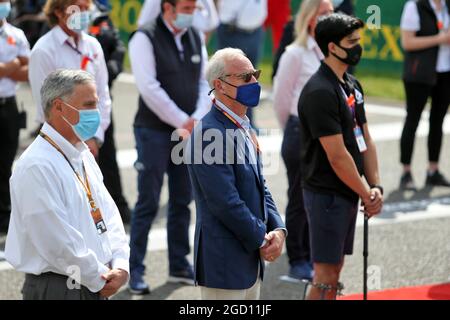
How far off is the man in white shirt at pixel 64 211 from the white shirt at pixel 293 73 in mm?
2984

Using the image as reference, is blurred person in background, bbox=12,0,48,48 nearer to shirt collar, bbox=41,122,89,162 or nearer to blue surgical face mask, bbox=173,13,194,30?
blue surgical face mask, bbox=173,13,194,30

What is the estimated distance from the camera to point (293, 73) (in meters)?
7.79

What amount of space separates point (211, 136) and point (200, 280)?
31.2 inches

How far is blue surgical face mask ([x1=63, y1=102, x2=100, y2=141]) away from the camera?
4.88 m

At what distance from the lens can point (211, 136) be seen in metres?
5.10

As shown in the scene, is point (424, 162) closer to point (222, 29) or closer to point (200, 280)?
point (222, 29)

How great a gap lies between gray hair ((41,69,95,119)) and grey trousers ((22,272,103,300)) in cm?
→ 78

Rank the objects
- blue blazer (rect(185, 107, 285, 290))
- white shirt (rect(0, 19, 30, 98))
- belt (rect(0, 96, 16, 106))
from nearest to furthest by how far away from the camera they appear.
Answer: blue blazer (rect(185, 107, 285, 290)) < white shirt (rect(0, 19, 30, 98)) < belt (rect(0, 96, 16, 106))

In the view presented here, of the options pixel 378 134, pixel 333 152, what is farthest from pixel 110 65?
pixel 378 134

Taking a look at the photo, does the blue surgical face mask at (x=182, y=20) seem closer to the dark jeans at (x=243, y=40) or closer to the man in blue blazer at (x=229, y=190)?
the man in blue blazer at (x=229, y=190)

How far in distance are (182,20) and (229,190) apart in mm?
2752

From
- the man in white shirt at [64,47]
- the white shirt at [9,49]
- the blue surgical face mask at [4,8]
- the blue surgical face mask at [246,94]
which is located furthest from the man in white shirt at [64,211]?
the white shirt at [9,49]

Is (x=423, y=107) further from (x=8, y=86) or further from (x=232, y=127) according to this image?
(x=232, y=127)

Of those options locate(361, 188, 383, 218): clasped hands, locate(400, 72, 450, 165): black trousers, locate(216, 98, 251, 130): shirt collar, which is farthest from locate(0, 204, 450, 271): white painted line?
locate(216, 98, 251, 130): shirt collar
